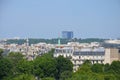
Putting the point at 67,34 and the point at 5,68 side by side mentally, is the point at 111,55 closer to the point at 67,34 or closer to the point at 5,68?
the point at 5,68

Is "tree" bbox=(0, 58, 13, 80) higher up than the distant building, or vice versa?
the distant building

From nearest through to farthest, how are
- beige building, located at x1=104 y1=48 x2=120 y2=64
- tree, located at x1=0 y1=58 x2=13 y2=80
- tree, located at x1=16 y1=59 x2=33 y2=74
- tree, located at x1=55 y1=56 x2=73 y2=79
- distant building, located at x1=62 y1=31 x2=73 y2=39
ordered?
tree, located at x1=0 y1=58 x2=13 y2=80
tree, located at x1=16 y1=59 x2=33 y2=74
tree, located at x1=55 y1=56 x2=73 y2=79
beige building, located at x1=104 y1=48 x2=120 y2=64
distant building, located at x1=62 y1=31 x2=73 y2=39

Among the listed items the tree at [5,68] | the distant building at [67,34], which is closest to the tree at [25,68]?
the tree at [5,68]

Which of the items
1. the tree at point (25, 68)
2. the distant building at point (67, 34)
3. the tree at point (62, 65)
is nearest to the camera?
the tree at point (25, 68)

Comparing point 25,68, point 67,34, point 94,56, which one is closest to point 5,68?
point 25,68

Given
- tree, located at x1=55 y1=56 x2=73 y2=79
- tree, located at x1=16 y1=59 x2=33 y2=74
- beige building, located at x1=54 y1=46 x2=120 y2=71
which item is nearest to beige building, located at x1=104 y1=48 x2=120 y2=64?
beige building, located at x1=54 y1=46 x2=120 y2=71

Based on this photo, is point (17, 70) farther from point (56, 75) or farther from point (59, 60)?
point (59, 60)

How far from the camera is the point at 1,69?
146 ft

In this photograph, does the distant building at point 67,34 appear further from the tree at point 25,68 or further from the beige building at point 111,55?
the tree at point 25,68

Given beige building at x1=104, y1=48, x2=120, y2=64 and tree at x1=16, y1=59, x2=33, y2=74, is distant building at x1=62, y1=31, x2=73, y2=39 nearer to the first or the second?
beige building at x1=104, y1=48, x2=120, y2=64

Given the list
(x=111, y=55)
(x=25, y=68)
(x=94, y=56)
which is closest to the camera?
(x=25, y=68)

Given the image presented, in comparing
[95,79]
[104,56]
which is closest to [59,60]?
[104,56]

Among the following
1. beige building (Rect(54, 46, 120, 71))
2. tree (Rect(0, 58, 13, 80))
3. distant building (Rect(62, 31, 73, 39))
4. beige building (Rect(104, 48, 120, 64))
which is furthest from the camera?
distant building (Rect(62, 31, 73, 39))

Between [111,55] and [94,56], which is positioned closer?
[111,55]
